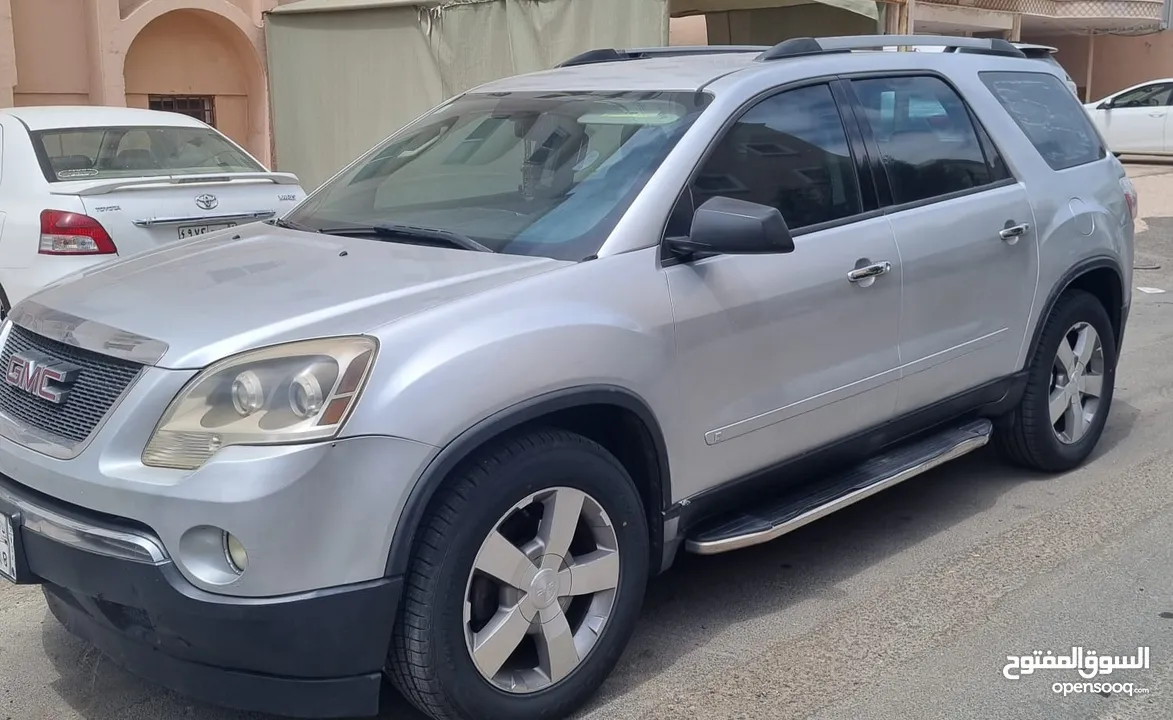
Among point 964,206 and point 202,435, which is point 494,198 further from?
point 964,206

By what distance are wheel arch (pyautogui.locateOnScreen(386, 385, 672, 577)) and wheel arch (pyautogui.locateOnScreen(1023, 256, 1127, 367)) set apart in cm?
219

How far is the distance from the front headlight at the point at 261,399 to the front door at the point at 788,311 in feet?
3.51

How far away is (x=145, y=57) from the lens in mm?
12766

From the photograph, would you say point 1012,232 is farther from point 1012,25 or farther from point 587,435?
point 1012,25

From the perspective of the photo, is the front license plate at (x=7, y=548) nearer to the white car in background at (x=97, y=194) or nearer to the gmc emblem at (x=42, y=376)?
the gmc emblem at (x=42, y=376)

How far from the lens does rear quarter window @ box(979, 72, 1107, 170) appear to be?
5059 mm

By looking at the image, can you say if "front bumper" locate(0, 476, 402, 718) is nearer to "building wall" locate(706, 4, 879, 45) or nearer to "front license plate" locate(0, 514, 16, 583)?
"front license plate" locate(0, 514, 16, 583)

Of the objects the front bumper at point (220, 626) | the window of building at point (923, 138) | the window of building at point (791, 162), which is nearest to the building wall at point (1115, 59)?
the window of building at point (923, 138)

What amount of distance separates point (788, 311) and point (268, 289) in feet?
5.21

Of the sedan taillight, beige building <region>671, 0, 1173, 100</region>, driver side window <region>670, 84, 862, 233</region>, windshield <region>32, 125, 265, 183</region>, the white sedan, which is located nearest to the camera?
driver side window <region>670, 84, 862, 233</region>

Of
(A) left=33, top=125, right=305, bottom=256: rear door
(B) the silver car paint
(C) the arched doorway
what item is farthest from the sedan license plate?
(C) the arched doorway

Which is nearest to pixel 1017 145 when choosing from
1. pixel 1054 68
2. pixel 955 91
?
pixel 955 91

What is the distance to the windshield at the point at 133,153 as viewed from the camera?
699 centimetres

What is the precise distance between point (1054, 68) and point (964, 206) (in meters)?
1.42
